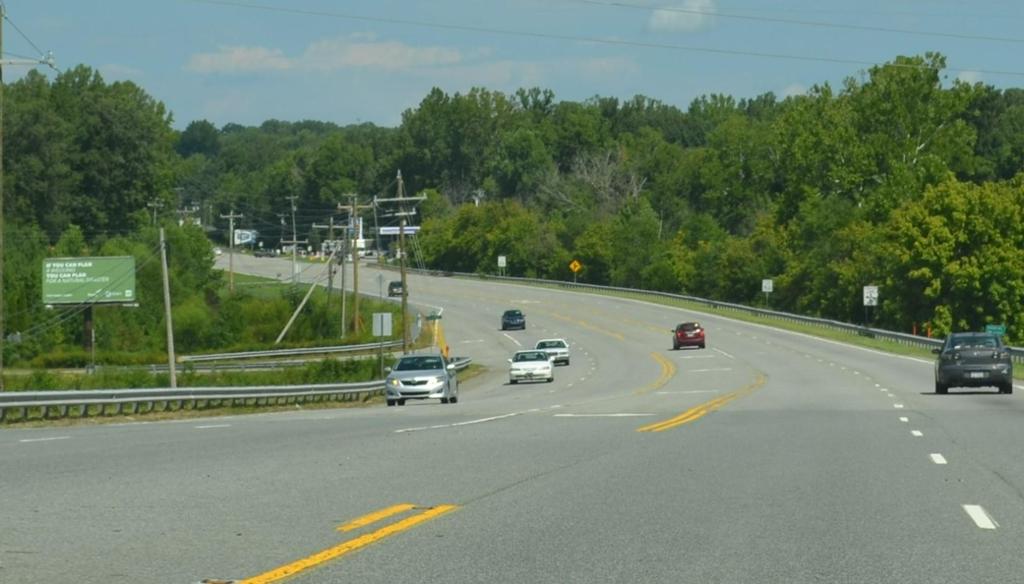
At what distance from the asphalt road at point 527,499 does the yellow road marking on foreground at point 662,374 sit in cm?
2092

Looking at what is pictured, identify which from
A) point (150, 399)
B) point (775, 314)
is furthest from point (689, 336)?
point (150, 399)

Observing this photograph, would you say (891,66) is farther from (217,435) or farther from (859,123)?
(217,435)

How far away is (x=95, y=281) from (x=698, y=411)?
60344 mm

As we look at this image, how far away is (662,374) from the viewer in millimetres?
63188

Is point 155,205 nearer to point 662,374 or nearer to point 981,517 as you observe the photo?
point 662,374

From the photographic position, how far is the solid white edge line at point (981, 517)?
40.9 feet

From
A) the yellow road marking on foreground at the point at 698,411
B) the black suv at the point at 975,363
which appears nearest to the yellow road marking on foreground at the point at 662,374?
the yellow road marking on foreground at the point at 698,411

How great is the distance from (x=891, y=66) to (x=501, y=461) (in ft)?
376

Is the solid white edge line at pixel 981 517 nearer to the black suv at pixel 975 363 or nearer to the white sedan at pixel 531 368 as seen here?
the black suv at pixel 975 363

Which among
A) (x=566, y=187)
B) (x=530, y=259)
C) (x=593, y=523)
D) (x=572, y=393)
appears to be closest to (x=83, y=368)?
(x=572, y=393)

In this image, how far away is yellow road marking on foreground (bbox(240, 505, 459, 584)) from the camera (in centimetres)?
988

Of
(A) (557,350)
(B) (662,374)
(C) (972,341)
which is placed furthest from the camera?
(A) (557,350)

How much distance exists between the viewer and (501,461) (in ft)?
58.6

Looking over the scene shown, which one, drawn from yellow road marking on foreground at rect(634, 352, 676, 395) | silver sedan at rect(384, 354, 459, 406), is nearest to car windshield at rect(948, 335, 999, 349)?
yellow road marking on foreground at rect(634, 352, 676, 395)
